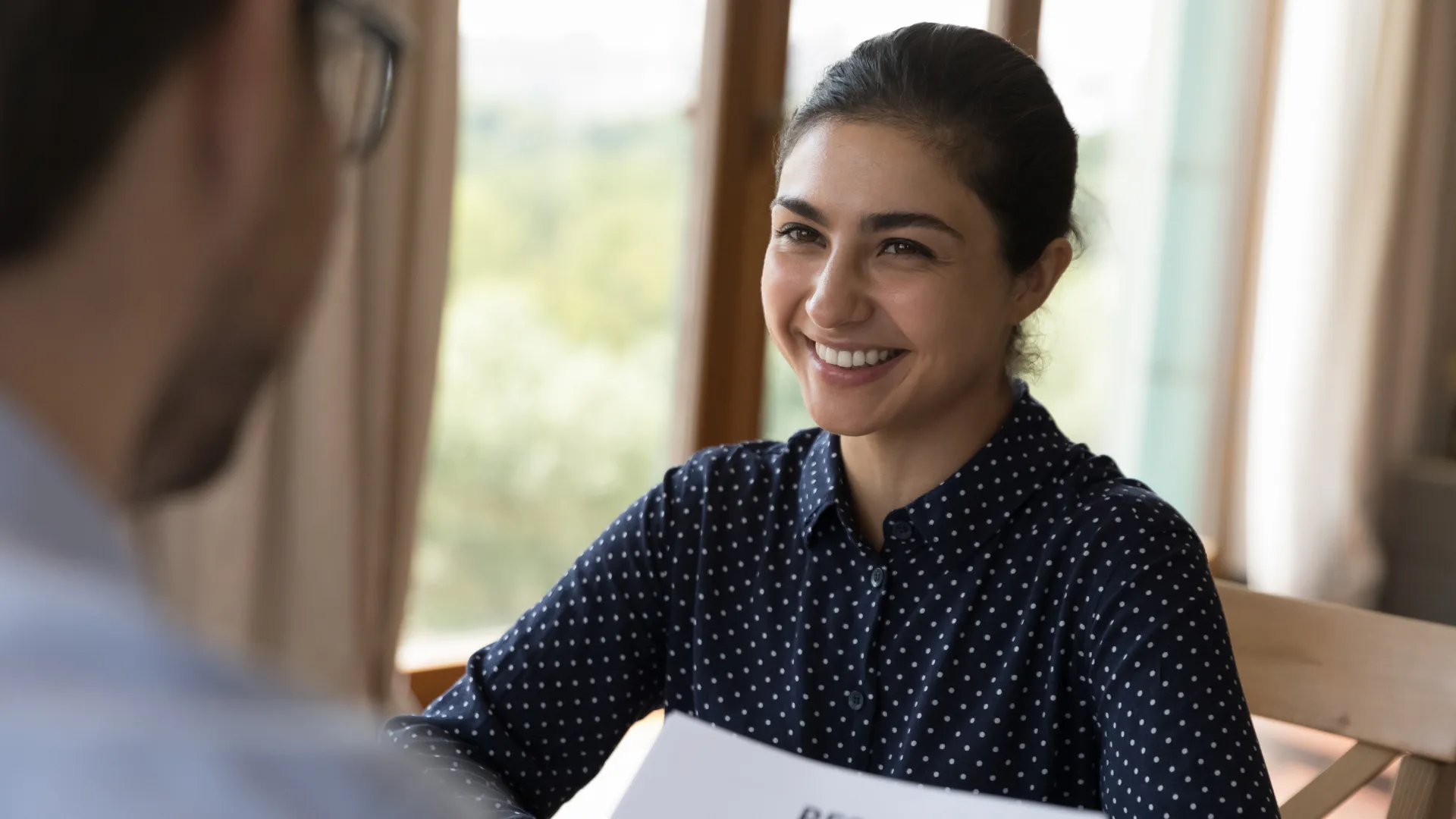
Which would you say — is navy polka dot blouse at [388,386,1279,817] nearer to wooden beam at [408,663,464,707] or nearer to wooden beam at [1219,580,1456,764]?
wooden beam at [1219,580,1456,764]

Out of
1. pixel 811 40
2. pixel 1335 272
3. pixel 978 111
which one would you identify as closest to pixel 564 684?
pixel 978 111

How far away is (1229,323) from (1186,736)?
3499 mm

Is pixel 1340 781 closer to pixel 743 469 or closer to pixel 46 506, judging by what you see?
pixel 743 469

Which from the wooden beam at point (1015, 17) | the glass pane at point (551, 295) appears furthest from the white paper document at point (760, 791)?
the wooden beam at point (1015, 17)

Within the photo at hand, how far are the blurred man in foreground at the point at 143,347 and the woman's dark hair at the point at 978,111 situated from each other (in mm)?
908

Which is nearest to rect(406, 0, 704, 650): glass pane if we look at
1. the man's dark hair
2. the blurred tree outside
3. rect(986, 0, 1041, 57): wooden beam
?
the blurred tree outside

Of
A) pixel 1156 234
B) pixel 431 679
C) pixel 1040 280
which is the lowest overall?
pixel 431 679

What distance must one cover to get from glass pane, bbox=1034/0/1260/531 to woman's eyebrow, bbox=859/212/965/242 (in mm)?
2597

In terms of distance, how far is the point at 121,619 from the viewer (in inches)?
10.2

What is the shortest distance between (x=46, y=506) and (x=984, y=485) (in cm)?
104

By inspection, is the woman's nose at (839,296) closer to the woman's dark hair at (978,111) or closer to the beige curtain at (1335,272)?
the woman's dark hair at (978,111)

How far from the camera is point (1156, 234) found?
4.09 meters

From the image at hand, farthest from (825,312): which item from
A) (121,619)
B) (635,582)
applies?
(121,619)

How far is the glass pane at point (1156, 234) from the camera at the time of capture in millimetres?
3881
